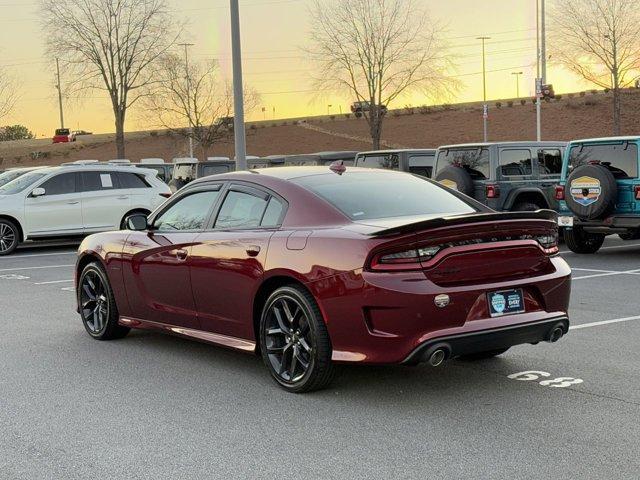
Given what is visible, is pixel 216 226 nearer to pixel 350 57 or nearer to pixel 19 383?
pixel 19 383

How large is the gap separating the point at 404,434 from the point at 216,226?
2.44 meters

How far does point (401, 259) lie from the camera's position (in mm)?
5227

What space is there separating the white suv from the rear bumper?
13.8 m

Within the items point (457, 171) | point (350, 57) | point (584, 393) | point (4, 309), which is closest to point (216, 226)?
point (584, 393)

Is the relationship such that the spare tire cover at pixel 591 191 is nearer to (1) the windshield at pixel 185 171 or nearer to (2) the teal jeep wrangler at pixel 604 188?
(2) the teal jeep wrangler at pixel 604 188

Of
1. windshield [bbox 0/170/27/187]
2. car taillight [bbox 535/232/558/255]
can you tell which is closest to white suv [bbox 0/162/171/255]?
windshield [bbox 0/170/27/187]

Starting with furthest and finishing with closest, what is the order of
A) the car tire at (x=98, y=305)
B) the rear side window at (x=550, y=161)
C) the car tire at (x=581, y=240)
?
the rear side window at (x=550, y=161) → the car tire at (x=581, y=240) → the car tire at (x=98, y=305)

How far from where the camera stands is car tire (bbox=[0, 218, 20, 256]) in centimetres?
1744

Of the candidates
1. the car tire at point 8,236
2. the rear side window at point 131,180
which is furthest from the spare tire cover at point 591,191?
the car tire at point 8,236

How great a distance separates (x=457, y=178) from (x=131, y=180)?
742 cm

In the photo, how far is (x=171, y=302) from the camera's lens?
688cm

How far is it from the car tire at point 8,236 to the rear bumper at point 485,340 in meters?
14.1

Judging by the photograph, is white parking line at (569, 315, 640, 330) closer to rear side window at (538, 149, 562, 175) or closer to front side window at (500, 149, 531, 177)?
front side window at (500, 149, 531, 177)

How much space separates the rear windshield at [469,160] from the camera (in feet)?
51.4
